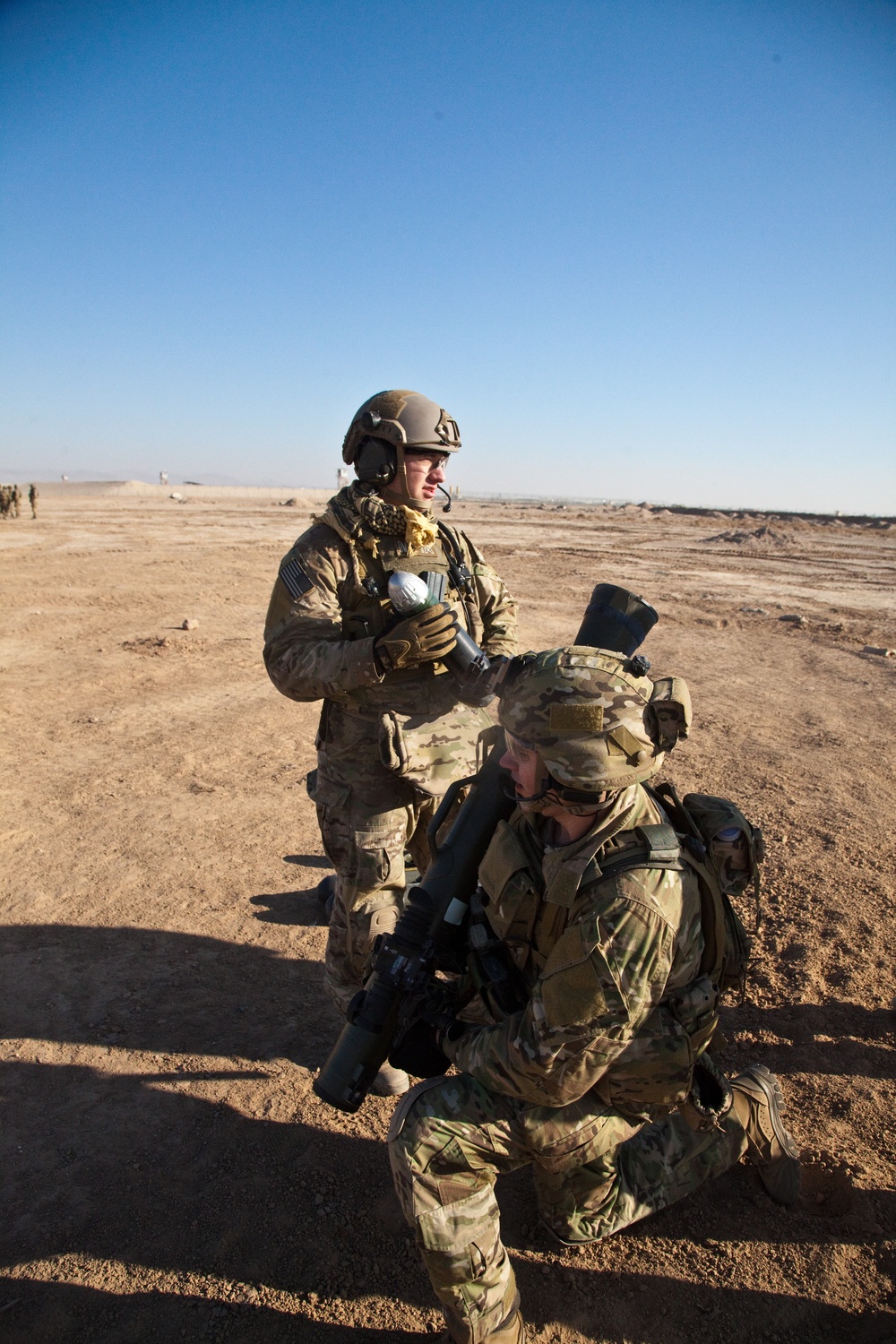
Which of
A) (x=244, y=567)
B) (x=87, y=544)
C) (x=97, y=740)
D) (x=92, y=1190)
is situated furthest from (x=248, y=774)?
(x=87, y=544)

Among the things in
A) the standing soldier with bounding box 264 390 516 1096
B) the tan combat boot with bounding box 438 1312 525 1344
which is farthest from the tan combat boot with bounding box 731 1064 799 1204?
the standing soldier with bounding box 264 390 516 1096

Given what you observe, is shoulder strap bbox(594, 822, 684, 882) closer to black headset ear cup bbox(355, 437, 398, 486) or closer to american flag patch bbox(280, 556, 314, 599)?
american flag patch bbox(280, 556, 314, 599)

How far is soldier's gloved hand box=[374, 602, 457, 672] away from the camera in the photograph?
2.96m

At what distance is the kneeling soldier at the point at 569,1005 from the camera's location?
6.68 ft

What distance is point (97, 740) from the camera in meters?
7.00

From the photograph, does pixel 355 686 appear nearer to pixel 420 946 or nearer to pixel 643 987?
pixel 420 946

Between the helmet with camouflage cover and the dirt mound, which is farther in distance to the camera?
the dirt mound

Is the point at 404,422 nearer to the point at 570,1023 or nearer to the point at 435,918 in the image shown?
the point at 435,918

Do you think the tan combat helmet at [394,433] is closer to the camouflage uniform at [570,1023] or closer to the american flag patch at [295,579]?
the american flag patch at [295,579]

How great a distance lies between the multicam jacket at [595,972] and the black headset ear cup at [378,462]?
1.58 meters

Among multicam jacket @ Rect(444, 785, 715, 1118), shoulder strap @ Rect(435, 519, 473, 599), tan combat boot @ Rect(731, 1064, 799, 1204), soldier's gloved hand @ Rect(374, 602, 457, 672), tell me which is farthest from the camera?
shoulder strap @ Rect(435, 519, 473, 599)

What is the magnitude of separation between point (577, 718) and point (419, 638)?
976 millimetres

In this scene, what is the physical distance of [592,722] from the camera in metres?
2.12

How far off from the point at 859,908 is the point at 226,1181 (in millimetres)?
3407
